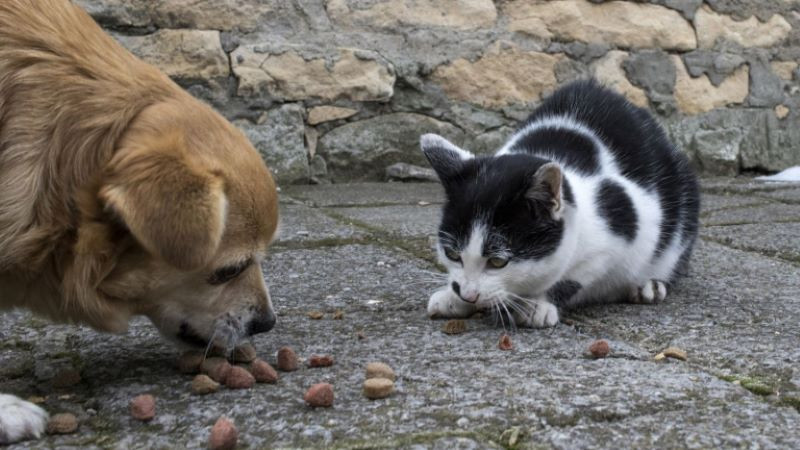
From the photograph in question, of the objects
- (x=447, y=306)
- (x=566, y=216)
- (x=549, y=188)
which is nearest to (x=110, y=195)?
(x=447, y=306)

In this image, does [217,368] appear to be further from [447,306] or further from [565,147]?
[565,147]

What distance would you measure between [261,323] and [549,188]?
33.6 inches

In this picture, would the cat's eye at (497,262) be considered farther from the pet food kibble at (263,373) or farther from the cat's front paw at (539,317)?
the pet food kibble at (263,373)

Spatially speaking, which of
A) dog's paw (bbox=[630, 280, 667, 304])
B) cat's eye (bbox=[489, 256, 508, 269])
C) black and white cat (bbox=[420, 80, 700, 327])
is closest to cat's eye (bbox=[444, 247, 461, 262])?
black and white cat (bbox=[420, 80, 700, 327])

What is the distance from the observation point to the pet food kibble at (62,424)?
1487 mm

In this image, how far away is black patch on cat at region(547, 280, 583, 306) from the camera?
2395 millimetres

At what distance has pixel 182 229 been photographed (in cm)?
156

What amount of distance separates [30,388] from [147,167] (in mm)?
578

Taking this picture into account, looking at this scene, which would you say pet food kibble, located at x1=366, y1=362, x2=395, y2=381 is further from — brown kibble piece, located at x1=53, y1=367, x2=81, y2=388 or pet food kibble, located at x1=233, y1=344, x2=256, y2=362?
brown kibble piece, located at x1=53, y1=367, x2=81, y2=388

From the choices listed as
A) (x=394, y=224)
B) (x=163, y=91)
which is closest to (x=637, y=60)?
(x=394, y=224)

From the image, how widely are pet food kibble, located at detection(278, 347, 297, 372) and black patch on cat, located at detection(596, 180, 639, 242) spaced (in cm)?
109

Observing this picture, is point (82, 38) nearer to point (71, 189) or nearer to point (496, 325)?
point (71, 189)

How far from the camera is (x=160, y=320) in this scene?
6.00 feet

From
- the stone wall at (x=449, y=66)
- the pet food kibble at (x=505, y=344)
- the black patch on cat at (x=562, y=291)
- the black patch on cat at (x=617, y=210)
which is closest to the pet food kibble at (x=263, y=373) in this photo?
the pet food kibble at (x=505, y=344)
